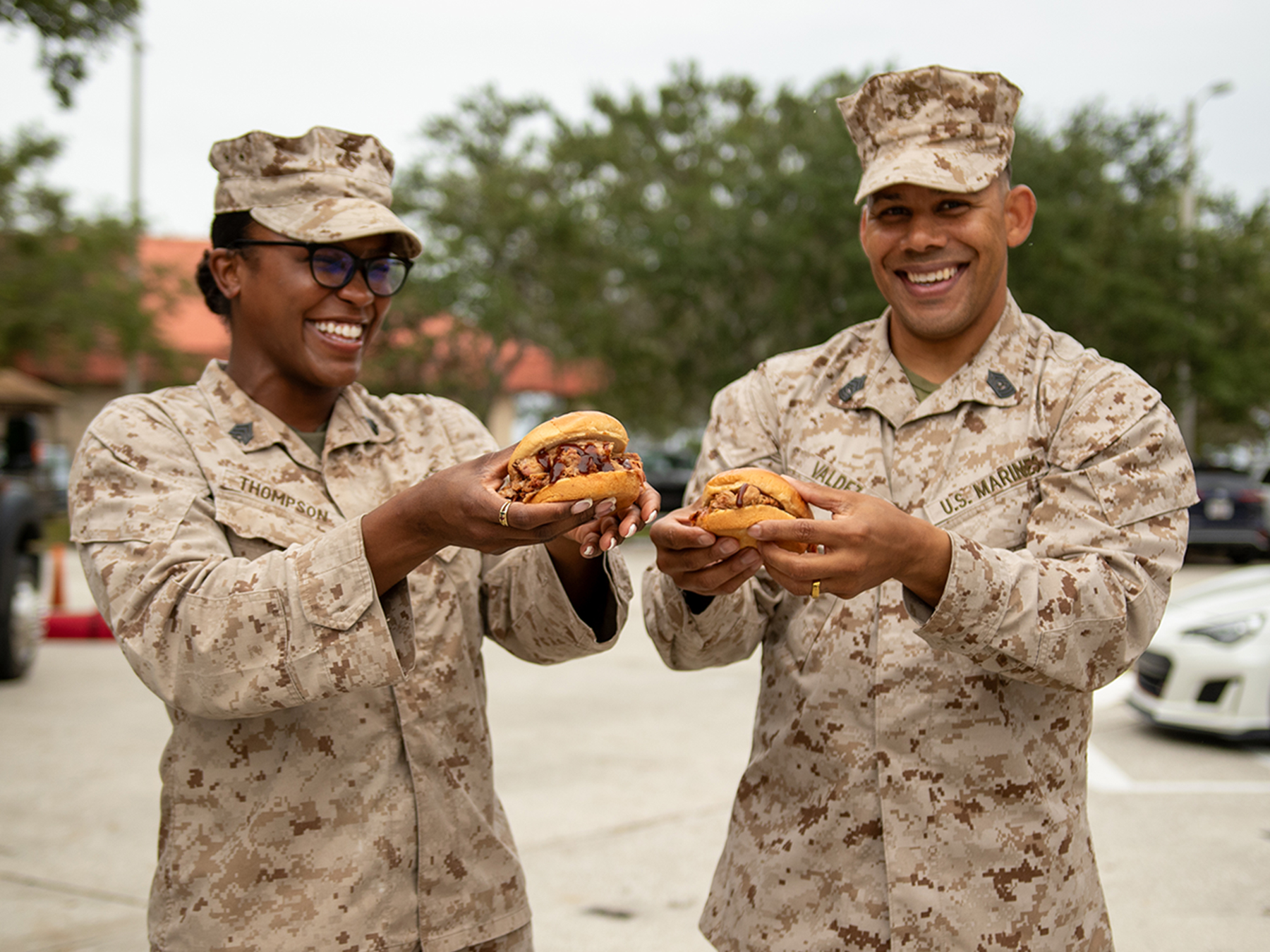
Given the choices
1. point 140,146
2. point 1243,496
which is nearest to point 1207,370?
point 1243,496

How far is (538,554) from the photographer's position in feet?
8.06

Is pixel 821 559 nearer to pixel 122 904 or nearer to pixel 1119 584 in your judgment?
pixel 1119 584

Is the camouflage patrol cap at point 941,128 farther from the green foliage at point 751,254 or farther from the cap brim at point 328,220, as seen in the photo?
the green foliage at point 751,254

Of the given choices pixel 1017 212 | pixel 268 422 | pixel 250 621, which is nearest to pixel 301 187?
pixel 268 422

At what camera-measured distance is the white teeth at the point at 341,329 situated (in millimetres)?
2562

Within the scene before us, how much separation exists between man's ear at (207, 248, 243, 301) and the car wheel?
7512 millimetres

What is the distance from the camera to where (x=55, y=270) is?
24.8m

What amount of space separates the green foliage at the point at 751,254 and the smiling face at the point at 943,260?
19.5m

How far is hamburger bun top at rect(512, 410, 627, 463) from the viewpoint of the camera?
83.0 inches

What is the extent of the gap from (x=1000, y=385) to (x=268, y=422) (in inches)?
62.3

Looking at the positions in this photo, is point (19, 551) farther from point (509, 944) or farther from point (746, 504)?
point (746, 504)

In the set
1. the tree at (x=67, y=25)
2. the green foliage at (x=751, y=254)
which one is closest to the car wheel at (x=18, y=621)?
the tree at (x=67, y=25)

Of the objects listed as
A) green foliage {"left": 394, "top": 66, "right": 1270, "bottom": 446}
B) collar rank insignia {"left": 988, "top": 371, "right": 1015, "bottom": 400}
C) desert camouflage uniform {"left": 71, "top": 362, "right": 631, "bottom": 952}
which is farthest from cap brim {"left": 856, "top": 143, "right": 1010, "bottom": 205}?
green foliage {"left": 394, "top": 66, "right": 1270, "bottom": 446}

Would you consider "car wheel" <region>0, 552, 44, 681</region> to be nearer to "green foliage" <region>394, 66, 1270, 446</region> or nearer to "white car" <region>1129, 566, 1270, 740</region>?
"white car" <region>1129, 566, 1270, 740</region>
